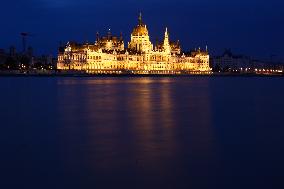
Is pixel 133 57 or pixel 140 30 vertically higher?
pixel 140 30

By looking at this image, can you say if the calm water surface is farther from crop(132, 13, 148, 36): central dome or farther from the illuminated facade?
crop(132, 13, 148, 36): central dome

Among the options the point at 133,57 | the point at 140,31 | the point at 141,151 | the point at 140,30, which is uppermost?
the point at 140,30

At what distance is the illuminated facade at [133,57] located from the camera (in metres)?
99.8

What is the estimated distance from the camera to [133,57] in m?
106

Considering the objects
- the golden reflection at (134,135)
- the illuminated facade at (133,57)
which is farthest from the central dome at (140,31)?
the golden reflection at (134,135)

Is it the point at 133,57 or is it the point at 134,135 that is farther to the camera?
the point at 133,57

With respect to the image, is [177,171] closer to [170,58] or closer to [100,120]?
[100,120]

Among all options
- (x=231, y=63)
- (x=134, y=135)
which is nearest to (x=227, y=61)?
(x=231, y=63)

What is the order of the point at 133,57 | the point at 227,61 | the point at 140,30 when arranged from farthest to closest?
the point at 227,61, the point at 140,30, the point at 133,57

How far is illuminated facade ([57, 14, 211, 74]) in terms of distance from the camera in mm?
99812

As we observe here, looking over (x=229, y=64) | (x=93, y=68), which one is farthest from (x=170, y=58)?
(x=229, y=64)

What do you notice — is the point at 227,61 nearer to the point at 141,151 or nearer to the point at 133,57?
the point at 133,57

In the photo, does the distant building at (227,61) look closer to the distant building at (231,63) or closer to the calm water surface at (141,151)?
the distant building at (231,63)

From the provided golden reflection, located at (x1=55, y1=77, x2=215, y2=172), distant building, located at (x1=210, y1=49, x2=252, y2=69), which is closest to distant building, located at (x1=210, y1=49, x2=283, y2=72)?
distant building, located at (x1=210, y1=49, x2=252, y2=69)
